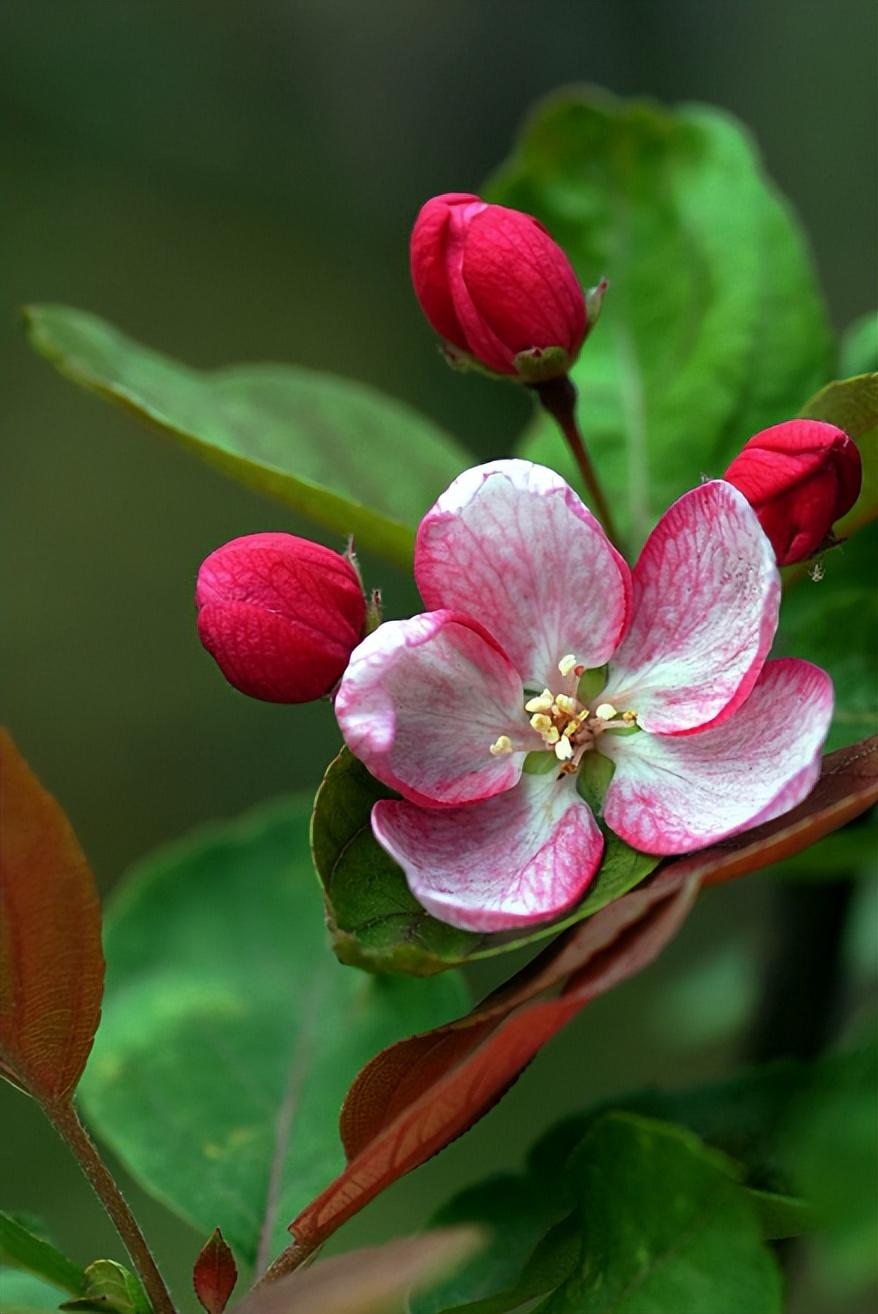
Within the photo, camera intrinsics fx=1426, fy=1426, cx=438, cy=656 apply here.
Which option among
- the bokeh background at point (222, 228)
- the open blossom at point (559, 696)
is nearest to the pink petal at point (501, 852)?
the open blossom at point (559, 696)

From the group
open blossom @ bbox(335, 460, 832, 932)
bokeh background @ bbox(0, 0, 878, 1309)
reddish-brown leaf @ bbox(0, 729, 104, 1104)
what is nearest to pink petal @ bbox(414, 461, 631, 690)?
open blossom @ bbox(335, 460, 832, 932)

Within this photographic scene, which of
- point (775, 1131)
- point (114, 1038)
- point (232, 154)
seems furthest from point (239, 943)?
point (232, 154)

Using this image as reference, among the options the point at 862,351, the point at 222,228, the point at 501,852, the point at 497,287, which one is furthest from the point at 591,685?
the point at 222,228

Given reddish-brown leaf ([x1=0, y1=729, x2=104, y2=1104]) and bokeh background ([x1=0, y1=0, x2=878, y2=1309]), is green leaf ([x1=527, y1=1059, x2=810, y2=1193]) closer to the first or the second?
reddish-brown leaf ([x1=0, y1=729, x2=104, y2=1104])

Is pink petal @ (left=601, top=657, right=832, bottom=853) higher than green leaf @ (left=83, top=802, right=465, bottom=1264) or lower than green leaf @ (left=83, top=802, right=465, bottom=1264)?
higher

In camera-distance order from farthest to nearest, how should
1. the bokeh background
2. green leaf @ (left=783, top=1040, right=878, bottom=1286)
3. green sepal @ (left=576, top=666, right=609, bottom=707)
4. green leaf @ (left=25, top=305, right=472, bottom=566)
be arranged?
1. the bokeh background
2. green leaf @ (left=25, top=305, right=472, bottom=566)
3. green sepal @ (left=576, top=666, right=609, bottom=707)
4. green leaf @ (left=783, top=1040, right=878, bottom=1286)

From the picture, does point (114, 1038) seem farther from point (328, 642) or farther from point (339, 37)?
point (339, 37)
